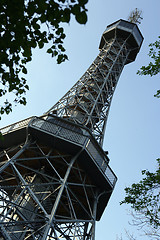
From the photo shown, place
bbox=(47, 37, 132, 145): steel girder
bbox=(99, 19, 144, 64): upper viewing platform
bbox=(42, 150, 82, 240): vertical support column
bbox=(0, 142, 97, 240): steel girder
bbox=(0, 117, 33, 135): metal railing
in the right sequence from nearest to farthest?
bbox=(42, 150, 82, 240): vertical support column
bbox=(0, 142, 97, 240): steel girder
bbox=(0, 117, 33, 135): metal railing
bbox=(47, 37, 132, 145): steel girder
bbox=(99, 19, 144, 64): upper viewing platform

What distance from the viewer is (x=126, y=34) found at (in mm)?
35469

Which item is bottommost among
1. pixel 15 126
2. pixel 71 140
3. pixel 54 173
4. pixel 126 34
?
pixel 54 173

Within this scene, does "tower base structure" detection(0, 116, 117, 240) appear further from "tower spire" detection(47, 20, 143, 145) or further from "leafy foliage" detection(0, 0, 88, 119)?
"leafy foliage" detection(0, 0, 88, 119)

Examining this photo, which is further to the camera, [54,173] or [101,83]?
[101,83]

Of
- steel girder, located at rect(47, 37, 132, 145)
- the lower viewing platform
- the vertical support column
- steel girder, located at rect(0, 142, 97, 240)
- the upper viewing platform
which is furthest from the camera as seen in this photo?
the upper viewing platform

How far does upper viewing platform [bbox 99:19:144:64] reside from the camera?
35344 mm

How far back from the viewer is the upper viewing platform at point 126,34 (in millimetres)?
35344

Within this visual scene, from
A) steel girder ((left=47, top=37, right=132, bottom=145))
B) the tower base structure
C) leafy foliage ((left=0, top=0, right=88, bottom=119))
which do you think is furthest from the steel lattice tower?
leafy foliage ((left=0, top=0, right=88, bottom=119))

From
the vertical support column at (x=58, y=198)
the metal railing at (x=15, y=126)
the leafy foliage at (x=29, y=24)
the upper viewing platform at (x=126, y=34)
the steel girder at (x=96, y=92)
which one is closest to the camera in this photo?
the leafy foliage at (x=29, y=24)

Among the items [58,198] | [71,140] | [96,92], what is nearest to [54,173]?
[71,140]

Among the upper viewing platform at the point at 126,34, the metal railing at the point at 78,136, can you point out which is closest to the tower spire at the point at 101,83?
the upper viewing platform at the point at 126,34

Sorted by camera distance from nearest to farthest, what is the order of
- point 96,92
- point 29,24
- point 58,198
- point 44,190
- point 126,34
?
1. point 29,24
2. point 58,198
3. point 44,190
4. point 96,92
5. point 126,34

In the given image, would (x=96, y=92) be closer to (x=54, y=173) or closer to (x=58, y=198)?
(x=54, y=173)

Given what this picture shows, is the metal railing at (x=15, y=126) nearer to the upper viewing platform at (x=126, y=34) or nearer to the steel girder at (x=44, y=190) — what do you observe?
the steel girder at (x=44, y=190)
